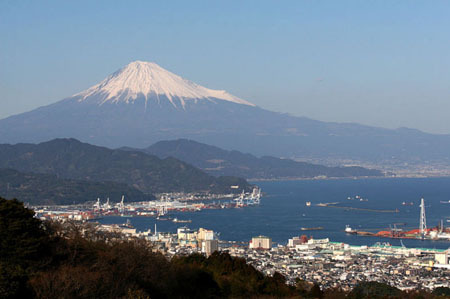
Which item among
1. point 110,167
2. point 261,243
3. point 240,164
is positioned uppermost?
point 240,164

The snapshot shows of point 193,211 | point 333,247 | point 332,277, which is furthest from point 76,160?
point 332,277

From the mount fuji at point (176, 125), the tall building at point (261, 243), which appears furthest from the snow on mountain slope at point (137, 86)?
the tall building at point (261, 243)

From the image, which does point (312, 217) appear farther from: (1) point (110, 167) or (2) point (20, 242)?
(2) point (20, 242)

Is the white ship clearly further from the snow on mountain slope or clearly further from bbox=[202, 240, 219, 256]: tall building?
the snow on mountain slope

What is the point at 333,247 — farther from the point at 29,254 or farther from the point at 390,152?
the point at 390,152

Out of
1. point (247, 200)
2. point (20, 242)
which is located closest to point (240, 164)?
point (247, 200)

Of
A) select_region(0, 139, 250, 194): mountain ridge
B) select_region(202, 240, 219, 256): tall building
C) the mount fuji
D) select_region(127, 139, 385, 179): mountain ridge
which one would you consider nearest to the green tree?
select_region(202, 240, 219, 256): tall building

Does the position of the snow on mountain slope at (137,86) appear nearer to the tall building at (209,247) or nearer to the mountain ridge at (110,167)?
the mountain ridge at (110,167)

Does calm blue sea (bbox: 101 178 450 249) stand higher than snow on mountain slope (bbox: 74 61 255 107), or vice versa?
snow on mountain slope (bbox: 74 61 255 107)
